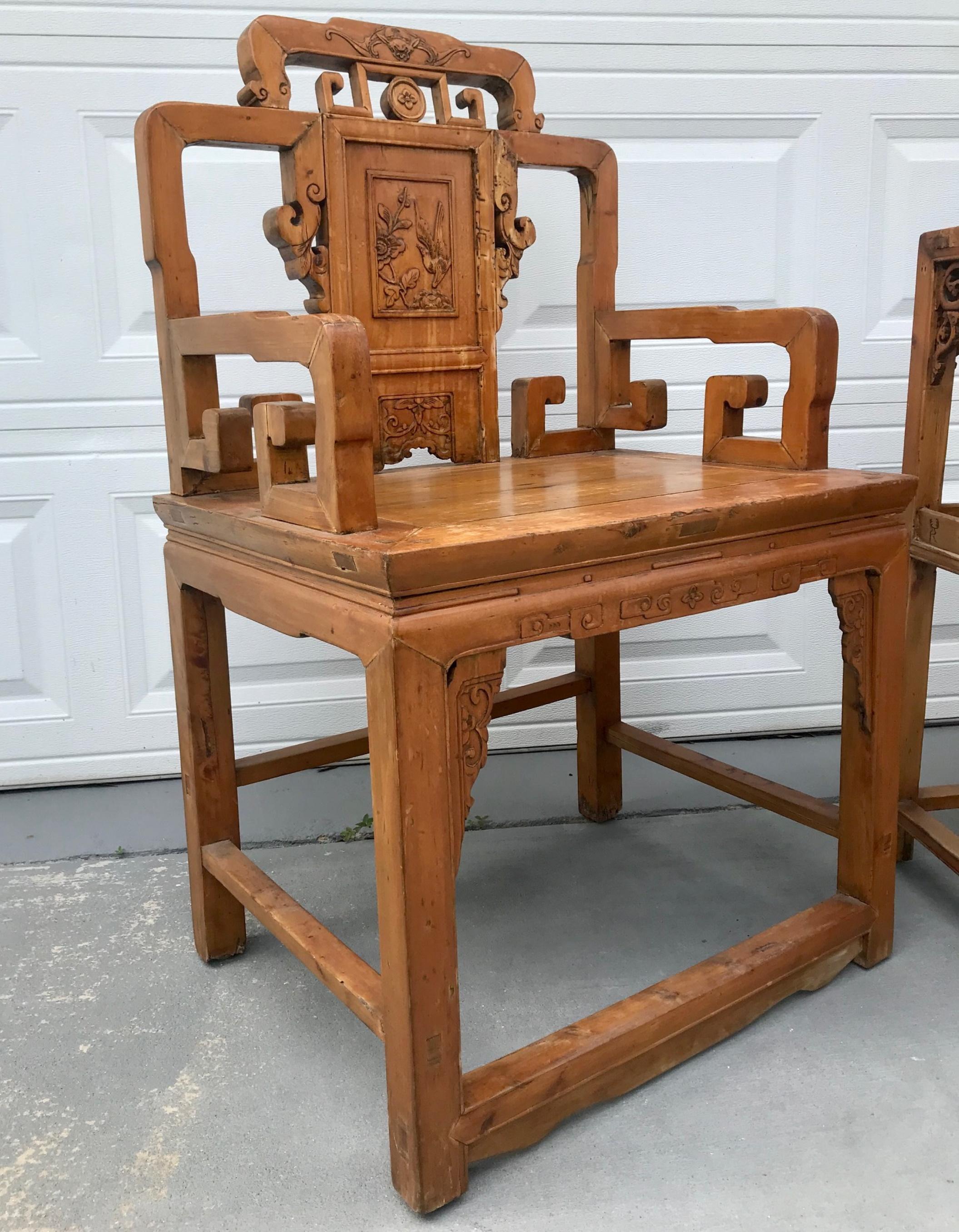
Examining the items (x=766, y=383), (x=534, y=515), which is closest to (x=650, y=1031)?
(x=534, y=515)

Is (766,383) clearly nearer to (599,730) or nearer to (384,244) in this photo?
(384,244)

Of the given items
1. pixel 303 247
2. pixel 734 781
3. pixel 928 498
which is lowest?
pixel 734 781

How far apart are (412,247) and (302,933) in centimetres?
95

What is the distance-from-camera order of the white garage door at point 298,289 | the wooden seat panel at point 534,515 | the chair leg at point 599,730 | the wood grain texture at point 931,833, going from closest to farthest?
the wooden seat panel at point 534,515
the wood grain texture at point 931,833
the chair leg at point 599,730
the white garage door at point 298,289

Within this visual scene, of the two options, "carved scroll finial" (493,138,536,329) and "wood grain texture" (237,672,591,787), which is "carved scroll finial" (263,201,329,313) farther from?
"wood grain texture" (237,672,591,787)

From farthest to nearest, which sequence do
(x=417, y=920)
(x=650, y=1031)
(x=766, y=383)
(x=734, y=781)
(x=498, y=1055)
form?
(x=734, y=781) < (x=766, y=383) < (x=498, y=1055) < (x=650, y=1031) < (x=417, y=920)

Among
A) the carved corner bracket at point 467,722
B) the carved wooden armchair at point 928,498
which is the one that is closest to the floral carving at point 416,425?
the carved corner bracket at point 467,722

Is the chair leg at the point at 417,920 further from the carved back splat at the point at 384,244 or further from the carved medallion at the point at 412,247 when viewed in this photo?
the carved medallion at the point at 412,247

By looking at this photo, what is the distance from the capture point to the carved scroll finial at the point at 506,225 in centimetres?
162

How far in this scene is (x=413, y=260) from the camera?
5.16 ft

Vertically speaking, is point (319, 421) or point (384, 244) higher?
point (384, 244)

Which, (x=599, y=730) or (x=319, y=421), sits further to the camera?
(x=599, y=730)

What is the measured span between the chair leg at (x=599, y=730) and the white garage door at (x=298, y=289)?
0.37 meters

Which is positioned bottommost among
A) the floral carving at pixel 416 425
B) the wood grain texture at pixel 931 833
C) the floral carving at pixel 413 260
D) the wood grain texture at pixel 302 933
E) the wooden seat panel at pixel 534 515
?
the wood grain texture at pixel 931 833
